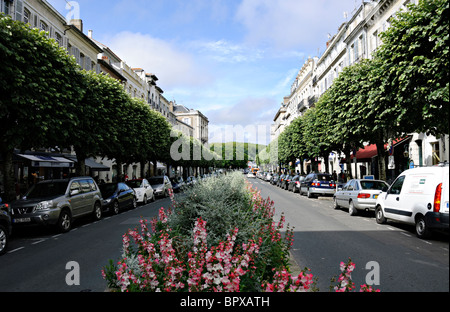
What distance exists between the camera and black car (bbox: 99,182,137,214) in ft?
55.7

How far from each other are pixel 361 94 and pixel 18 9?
72.5ft

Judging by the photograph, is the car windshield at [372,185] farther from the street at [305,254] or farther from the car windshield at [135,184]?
the car windshield at [135,184]

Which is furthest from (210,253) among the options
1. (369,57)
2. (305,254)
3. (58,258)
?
(369,57)

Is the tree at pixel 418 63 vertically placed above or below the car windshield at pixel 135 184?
above

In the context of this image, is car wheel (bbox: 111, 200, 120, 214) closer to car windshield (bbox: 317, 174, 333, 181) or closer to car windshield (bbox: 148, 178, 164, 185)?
car windshield (bbox: 148, 178, 164, 185)

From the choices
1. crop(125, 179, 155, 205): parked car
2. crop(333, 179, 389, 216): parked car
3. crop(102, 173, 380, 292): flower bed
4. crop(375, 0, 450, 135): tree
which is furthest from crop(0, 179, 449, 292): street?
crop(125, 179, 155, 205): parked car

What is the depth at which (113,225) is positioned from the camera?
13.4 metres

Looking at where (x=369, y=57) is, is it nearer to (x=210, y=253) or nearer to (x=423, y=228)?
(x=210, y=253)

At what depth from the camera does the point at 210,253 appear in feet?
10.2

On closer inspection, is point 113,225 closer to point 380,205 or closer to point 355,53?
point 380,205

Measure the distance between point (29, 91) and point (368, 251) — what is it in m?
12.5

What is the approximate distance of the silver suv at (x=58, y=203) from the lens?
1115 centimetres

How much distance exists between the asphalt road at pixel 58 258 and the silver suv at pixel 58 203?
538 millimetres

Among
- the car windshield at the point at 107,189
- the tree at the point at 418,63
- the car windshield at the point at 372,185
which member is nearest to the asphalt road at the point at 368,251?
the car windshield at the point at 372,185
